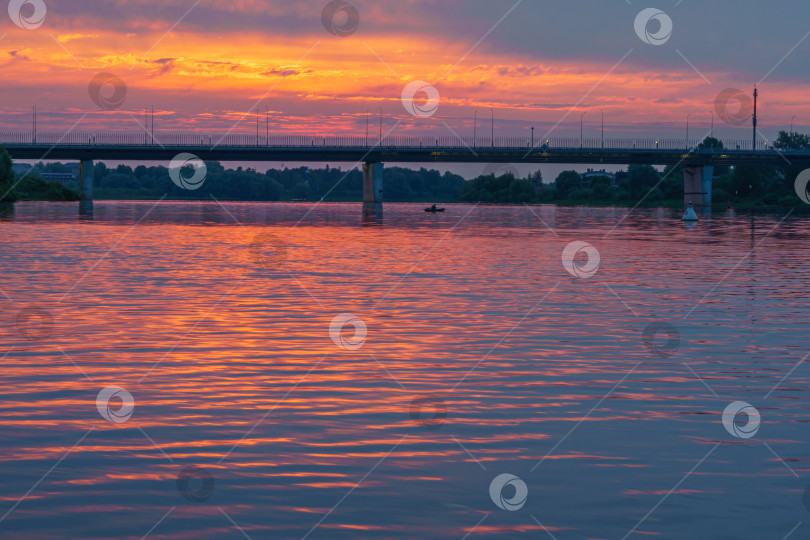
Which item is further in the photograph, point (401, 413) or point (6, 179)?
point (6, 179)

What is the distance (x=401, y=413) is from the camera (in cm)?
1422

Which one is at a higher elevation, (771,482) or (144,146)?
(144,146)

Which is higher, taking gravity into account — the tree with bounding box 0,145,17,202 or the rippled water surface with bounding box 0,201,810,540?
the tree with bounding box 0,145,17,202

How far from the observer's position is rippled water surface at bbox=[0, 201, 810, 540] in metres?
9.83

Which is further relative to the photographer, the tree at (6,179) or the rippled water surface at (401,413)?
the tree at (6,179)

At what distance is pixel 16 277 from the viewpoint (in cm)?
3603

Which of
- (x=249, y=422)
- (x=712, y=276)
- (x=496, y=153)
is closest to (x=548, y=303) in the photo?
(x=712, y=276)

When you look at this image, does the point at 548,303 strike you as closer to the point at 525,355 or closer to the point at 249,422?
the point at 525,355

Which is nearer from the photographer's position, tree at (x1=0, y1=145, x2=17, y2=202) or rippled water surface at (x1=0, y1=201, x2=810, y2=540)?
rippled water surface at (x1=0, y1=201, x2=810, y2=540)

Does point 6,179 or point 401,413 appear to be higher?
point 6,179

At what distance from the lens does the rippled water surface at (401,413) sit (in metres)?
9.83

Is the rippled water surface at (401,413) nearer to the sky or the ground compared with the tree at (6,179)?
nearer to the ground

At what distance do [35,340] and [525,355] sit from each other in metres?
9.45

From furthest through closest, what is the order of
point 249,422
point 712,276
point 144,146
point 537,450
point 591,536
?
point 144,146 < point 712,276 < point 249,422 < point 537,450 < point 591,536
